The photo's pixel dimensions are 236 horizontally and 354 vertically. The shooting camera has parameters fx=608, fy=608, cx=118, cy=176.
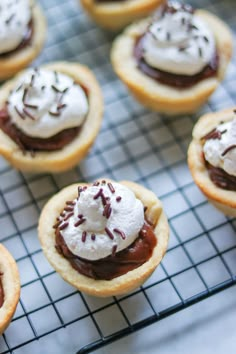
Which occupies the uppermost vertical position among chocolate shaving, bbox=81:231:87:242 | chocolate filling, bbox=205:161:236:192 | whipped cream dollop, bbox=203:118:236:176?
chocolate shaving, bbox=81:231:87:242

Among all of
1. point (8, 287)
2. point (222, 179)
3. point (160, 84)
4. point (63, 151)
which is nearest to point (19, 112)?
point (63, 151)

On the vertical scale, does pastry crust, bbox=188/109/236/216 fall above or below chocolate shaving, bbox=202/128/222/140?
below

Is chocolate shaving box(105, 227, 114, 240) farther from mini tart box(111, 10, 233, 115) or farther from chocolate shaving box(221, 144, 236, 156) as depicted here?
mini tart box(111, 10, 233, 115)

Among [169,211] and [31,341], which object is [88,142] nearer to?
[169,211]

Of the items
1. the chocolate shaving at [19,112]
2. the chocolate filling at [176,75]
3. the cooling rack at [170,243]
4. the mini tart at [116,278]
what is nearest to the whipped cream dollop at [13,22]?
the cooling rack at [170,243]

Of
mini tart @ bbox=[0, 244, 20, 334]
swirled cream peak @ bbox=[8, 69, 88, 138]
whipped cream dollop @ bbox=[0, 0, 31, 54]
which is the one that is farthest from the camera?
whipped cream dollop @ bbox=[0, 0, 31, 54]

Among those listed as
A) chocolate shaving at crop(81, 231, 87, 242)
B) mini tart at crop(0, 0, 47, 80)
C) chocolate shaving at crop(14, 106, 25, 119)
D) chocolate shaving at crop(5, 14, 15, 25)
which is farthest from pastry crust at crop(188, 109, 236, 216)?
chocolate shaving at crop(5, 14, 15, 25)

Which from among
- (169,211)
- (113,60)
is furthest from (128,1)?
(169,211)
